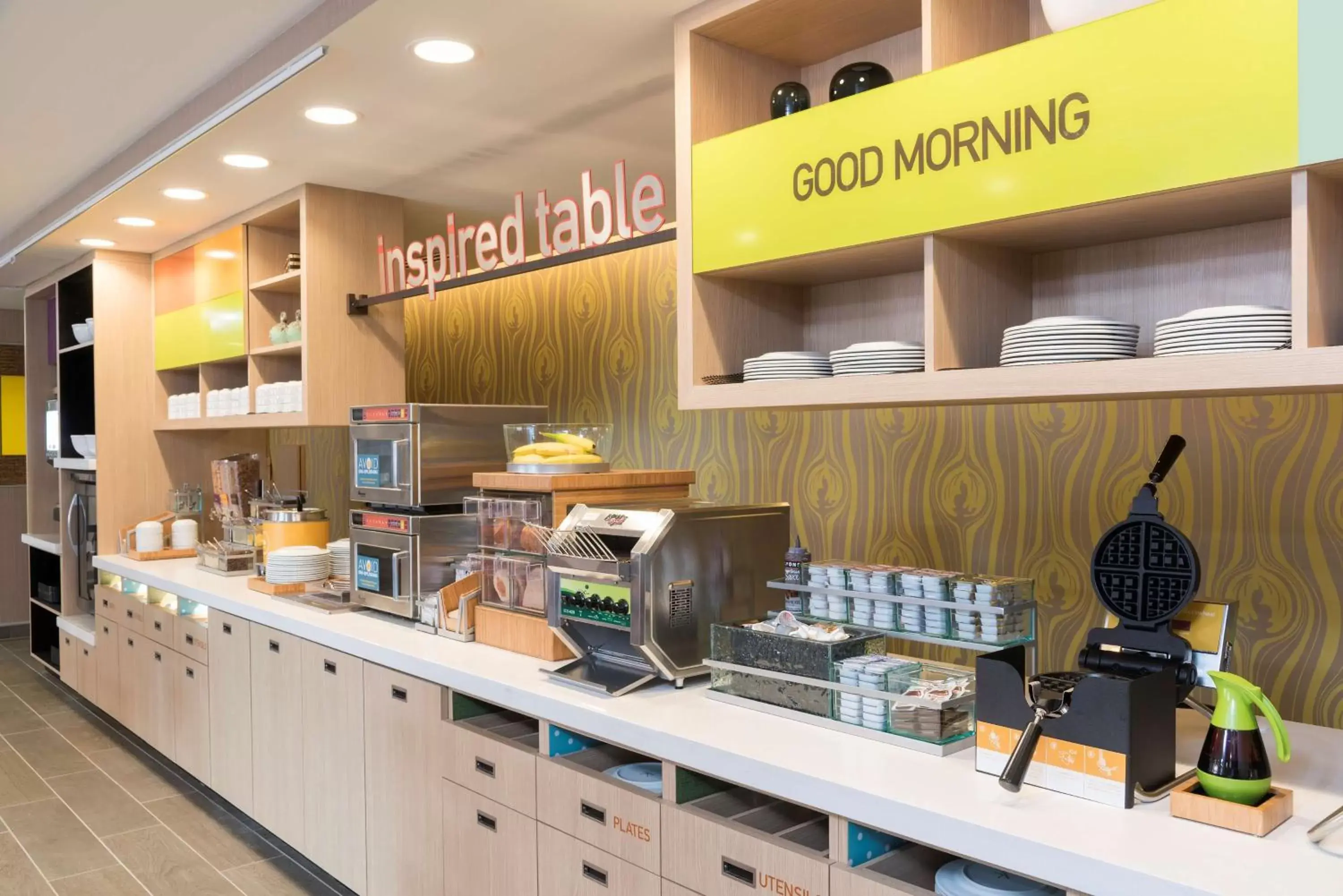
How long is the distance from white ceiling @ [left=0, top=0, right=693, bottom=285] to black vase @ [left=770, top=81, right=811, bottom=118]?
31 cm

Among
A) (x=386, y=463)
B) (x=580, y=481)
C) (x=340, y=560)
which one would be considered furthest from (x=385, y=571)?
(x=580, y=481)

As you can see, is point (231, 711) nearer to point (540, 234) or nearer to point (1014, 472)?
point (540, 234)

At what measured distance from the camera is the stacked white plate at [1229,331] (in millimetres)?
1611

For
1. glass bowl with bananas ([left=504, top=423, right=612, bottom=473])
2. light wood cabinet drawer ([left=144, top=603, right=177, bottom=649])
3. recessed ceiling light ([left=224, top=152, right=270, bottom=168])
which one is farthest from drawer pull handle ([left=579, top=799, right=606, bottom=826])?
light wood cabinet drawer ([left=144, top=603, right=177, bottom=649])

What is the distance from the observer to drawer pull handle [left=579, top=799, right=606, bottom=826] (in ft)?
7.25

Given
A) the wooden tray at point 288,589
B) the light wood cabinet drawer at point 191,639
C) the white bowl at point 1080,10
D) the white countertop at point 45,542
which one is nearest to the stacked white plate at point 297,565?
the wooden tray at point 288,589

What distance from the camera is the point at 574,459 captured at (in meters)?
3.03

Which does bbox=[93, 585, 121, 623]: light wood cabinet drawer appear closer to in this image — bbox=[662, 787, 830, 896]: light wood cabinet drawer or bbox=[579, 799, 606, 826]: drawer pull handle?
bbox=[579, 799, 606, 826]: drawer pull handle

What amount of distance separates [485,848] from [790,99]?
1954mm

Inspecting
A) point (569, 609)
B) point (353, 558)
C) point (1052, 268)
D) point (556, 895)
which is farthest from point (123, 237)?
point (1052, 268)

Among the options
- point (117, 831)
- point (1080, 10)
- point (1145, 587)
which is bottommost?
point (117, 831)

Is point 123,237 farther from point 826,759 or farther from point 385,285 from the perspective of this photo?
point 826,759

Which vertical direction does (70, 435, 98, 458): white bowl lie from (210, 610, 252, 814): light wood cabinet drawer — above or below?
above

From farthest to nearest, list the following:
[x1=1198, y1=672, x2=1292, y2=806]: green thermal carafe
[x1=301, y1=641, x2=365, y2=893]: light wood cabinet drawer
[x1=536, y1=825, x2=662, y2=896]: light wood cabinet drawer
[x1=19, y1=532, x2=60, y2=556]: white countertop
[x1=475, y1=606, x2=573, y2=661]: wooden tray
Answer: [x1=19, y1=532, x2=60, y2=556]: white countertop
[x1=301, y1=641, x2=365, y2=893]: light wood cabinet drawer
[x1=475, y1=606, x2=573, y2=661]: wooden tray
[x1=536, y1=825, x2=662, y2=896]: light wood cabinet drawer
[x1=1198, y1=672, x2=1292, y2=806]: green thermal carafe
